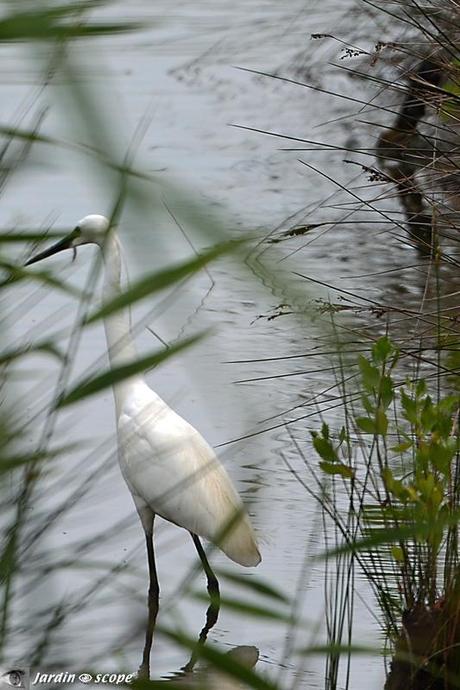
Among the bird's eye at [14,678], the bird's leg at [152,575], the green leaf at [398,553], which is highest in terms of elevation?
the bird's eye at [14,678]

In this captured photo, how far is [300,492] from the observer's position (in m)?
4.24

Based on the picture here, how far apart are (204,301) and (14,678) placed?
39 centimetres

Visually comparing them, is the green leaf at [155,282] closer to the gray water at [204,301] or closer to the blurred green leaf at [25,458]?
the gray water at [204,301]

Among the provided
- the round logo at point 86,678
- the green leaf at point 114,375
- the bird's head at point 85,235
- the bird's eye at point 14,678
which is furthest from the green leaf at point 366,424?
the green leaf at point 114,375

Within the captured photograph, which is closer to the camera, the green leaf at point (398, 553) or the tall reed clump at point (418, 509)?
the tall reed clump at point (418, 509)

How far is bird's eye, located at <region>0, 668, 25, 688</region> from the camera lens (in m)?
1.26

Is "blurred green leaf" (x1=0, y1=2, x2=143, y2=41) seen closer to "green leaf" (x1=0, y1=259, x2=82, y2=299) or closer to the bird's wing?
"green leaf" (x1=0, y1=259, x2=82, y2=299)

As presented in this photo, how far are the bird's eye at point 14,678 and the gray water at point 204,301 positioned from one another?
0.05 metres

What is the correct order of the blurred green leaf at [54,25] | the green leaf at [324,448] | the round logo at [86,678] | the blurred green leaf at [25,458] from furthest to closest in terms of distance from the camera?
the green leaf at [324,448] < the round logo at [86,678] < the blurred green leaf at [25,458] < the blurred green leaf at [54,25]

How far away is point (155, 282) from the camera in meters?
0.82

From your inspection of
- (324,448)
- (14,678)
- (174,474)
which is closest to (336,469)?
(324,448)

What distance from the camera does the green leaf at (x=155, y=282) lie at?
80 centimetres

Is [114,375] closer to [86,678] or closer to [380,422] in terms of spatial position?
[86,678]

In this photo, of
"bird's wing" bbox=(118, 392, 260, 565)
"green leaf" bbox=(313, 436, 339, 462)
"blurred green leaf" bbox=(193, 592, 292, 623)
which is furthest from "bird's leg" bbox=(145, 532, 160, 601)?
"blurred green leaf" bbox=(193, 592, 292, 623)
